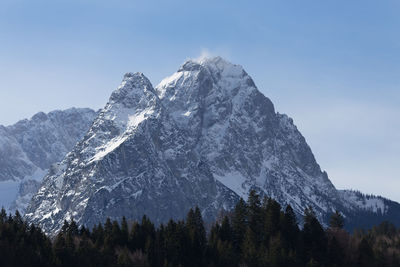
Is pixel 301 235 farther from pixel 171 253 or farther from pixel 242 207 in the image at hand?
pixel 171 253

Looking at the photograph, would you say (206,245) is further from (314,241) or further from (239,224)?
(314,241)

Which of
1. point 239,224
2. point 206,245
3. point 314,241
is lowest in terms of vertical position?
point 206,245

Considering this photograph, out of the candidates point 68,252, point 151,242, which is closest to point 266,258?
point 151,242

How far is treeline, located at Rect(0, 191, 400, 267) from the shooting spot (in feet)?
427

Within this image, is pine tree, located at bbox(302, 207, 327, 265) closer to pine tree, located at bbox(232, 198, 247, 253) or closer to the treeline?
the treeline

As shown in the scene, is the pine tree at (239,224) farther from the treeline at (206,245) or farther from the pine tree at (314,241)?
the pine tree at (314,241)

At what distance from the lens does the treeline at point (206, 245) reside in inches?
5123

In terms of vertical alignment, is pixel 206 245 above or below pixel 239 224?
below

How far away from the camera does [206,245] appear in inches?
5664

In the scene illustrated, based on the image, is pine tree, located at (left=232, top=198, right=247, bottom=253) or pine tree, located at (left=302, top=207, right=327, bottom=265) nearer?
pine tree, located at (left=302, top=207, right=327, bottom=265)

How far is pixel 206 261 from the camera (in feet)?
453

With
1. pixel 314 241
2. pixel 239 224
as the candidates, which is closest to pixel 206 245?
pixel 239 224

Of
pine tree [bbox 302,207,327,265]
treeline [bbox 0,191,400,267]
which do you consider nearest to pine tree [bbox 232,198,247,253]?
treeline [bbox 0,191,400,267]

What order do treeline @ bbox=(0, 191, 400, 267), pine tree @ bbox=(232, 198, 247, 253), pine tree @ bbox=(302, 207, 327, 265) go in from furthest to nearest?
pine tree @ bbox=(232, 198, 247, 253), pine tree @ bbox=(302, 207, 327, 265), treeline @ bbox=(0, 191, 400, 267)
